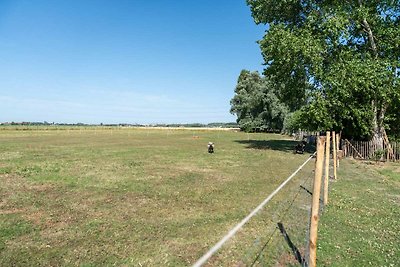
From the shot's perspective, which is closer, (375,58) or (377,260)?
(377,260)

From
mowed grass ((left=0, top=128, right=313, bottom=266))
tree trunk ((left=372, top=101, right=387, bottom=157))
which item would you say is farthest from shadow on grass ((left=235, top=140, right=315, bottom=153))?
mowed grass ((left=0, top=128, right=313, bottom=266))

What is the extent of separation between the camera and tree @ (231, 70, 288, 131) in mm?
78938

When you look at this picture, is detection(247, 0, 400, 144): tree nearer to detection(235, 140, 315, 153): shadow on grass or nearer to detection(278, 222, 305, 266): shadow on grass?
detection(235, 140, 315, 153): shadow on grass

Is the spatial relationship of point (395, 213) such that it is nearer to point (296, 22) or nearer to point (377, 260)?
point (377, 260)

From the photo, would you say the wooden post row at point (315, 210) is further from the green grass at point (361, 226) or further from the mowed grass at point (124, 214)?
the mowed grass at point (124, 214)

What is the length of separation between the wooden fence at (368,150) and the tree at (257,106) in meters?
47.9

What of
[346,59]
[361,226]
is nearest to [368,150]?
[346,59]

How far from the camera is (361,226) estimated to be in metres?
8.97

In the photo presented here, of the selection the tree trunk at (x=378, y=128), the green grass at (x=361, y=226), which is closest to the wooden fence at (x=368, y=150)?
the tree trunk at (x=378, y=128)

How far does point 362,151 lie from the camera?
28.3 m

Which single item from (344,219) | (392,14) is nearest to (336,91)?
(392,14)

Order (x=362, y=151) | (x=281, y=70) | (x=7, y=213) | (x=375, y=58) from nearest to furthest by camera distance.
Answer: (x=7, y=213), (x=375, y=58), (x=362, y=151), (x=281, y=70)

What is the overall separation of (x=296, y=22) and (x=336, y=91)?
1101 cm

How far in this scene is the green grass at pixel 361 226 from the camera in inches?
269
